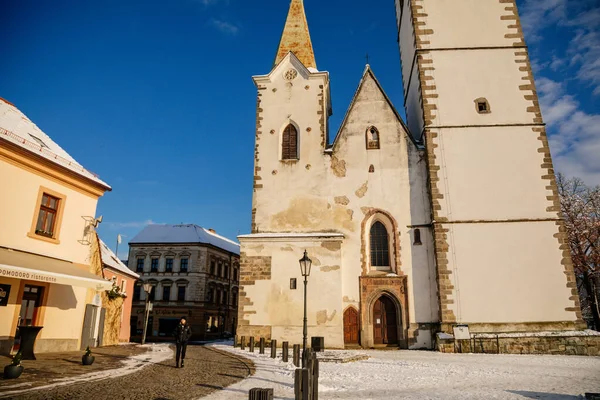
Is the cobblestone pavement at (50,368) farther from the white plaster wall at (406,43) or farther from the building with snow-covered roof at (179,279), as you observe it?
the building with snow-covered roof at (179,279)

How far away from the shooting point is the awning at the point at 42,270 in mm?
12031

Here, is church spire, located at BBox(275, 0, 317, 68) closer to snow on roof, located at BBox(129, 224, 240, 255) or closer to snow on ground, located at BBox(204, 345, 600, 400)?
Result: snow on ground, located at BBox(204, 345, 600, 400)

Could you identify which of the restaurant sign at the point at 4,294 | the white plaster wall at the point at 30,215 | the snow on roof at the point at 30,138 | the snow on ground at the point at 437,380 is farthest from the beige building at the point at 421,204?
the restaurant sign at the point at 4,294

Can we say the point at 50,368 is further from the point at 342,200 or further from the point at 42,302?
the point at 342,200

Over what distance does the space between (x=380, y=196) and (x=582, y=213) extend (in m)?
16.8

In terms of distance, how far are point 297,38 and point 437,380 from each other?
74.6 feet

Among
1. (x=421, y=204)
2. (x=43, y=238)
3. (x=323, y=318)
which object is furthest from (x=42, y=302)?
(x=421, y=204)

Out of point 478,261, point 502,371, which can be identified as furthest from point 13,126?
point 478,261

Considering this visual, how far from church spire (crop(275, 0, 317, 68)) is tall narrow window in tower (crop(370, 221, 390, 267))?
11028 mm

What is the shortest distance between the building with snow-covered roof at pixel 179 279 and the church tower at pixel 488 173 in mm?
32859

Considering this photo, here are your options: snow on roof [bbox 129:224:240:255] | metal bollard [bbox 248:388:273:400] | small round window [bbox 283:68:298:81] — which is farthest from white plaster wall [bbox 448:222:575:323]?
snow on roof [bbox 129:224:240:255]

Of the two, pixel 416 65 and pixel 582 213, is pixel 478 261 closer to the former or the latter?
pixel 416 65

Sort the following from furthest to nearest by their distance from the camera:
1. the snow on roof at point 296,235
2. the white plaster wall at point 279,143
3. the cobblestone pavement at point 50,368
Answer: the white plaster wall at point 279,143 < the snow on roof at point 296,235 < the cobblestone pavement at point 50,368

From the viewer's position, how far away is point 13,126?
1537cm
